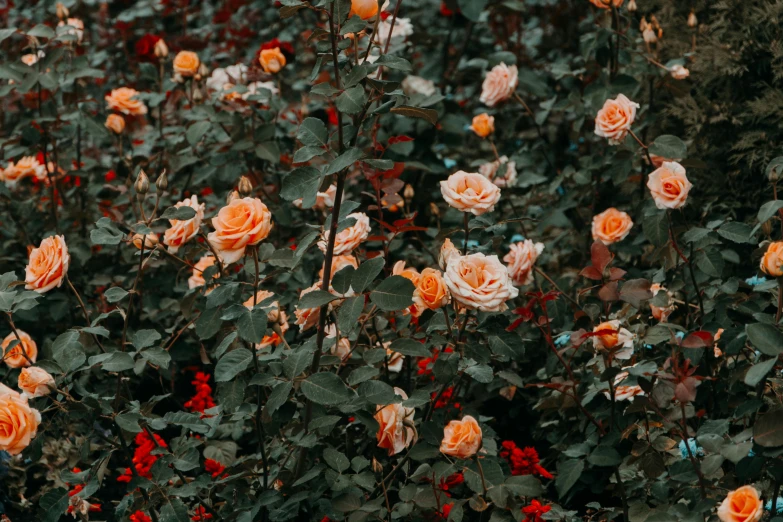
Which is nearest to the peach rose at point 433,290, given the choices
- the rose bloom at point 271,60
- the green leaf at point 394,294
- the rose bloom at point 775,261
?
the green leaf at point 394,294

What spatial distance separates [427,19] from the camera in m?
4.57

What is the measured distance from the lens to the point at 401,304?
4.97 feet

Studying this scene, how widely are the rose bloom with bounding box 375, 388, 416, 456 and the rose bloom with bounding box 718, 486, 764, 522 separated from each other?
1.99ft

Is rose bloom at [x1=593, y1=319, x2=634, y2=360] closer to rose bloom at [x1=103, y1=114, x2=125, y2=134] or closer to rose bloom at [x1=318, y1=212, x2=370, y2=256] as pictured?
rose bloom at [x1=318, y1=212, x2=370, y2=256]

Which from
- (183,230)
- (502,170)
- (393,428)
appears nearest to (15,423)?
(183,230)

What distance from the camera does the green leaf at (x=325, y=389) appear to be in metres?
1.49

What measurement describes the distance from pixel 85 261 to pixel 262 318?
1.31 meters

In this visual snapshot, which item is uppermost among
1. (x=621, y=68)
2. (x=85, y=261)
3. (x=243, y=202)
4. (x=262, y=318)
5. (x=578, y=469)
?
(x=243, y=202)

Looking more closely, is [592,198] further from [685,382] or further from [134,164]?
[134,164]

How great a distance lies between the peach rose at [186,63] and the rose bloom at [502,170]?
3.14ft

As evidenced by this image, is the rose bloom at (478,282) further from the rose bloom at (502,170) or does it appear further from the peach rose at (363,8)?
the rose bloom at (502,170)

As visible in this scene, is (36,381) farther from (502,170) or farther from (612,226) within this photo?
→ (502,170)

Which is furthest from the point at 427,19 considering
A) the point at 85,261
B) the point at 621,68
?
the point at 85,261

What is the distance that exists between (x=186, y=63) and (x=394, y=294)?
1.41 metres
